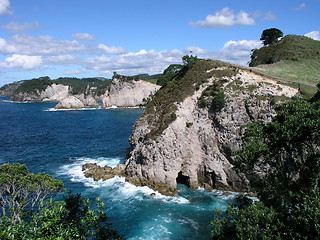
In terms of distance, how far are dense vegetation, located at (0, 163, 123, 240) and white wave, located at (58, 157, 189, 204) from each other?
1725 cm

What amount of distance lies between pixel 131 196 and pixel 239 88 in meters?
26.9

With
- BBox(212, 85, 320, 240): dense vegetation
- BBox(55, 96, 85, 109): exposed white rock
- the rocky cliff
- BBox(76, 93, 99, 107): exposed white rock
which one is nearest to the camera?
BBox(212, 85, 320, 240): dense vegetation

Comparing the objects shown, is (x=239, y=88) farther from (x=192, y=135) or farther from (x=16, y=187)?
(x=16, y=187)

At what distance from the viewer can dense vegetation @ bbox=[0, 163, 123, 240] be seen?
42.8 ft

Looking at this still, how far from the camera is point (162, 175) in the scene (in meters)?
42.1

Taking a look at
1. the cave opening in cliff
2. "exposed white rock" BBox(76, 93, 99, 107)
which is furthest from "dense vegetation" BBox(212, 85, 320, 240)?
"exposed white rock" BBox(76, 93, 99, 107)

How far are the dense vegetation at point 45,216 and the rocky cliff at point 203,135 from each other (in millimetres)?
20522

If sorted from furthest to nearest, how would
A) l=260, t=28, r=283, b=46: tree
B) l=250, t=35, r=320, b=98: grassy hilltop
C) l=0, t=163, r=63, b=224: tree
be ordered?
l=260, t=28, r=283, b=46: tree, l=250, t=35, r=320, b=98: grassy hilltop, l=0, t=163, r=63, b=224: tree

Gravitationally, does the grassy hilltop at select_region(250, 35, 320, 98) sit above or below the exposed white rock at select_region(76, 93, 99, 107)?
above

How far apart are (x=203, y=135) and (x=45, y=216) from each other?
34076 mm

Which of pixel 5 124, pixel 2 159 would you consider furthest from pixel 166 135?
pixel 5 124

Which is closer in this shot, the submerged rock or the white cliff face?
the submerged rock

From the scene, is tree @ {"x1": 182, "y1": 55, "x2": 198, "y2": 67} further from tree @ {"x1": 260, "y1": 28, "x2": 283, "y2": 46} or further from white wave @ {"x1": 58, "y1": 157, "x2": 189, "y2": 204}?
tree @ {"x1": 260, "y1": 28, "x2": 283, "y2": 46}

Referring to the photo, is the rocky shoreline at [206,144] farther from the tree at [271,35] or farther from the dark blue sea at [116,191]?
the tree at [271,35]
